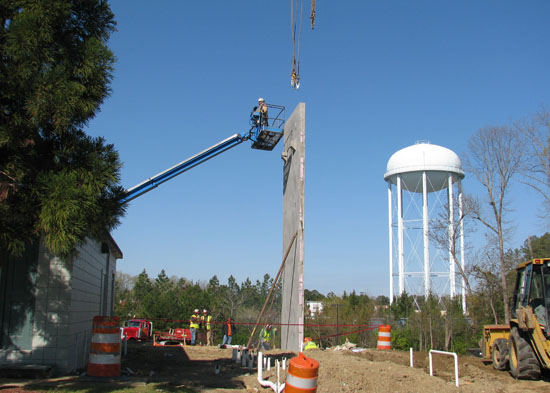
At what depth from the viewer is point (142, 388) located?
8.11 meters

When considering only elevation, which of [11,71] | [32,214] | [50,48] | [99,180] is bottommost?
[32,214]

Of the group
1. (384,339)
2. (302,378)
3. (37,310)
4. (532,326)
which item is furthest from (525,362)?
(37,310)

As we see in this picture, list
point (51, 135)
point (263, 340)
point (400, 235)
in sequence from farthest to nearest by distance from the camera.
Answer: point (400, 235) < point (263, 340) < point (51, 135)

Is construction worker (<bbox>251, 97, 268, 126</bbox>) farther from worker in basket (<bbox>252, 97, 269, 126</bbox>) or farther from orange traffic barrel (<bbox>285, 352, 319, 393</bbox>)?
orange traffic barrel (<bbox>285, 352, 319, 393</bbox>)

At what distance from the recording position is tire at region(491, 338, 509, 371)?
43.5 ft

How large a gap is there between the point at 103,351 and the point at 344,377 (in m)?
4.58

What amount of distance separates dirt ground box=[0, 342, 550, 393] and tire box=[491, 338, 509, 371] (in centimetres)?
34

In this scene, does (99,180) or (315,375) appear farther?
(99,180)

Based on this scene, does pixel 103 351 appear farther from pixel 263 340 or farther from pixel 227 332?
pixel 227 332

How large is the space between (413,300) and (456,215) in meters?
6.06

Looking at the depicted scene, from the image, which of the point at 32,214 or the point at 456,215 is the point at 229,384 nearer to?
the point at 32,214

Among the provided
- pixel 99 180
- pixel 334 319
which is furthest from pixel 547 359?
pixel 334 319

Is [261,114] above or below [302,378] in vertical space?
above

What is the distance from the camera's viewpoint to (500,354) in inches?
528
